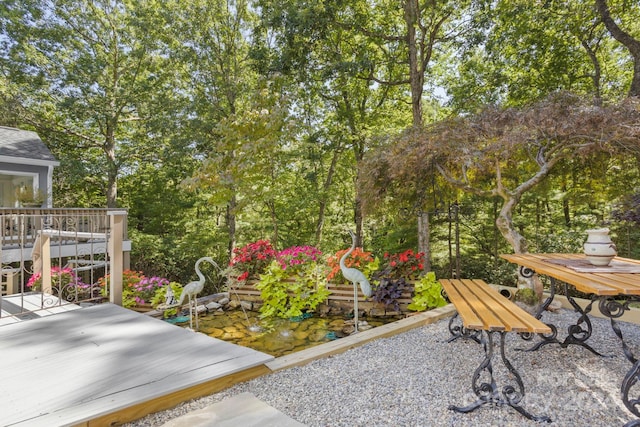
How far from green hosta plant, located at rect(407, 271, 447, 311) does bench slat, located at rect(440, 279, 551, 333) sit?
124cm

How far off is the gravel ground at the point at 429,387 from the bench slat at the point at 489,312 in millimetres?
504

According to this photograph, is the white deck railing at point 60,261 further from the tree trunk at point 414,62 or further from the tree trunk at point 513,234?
the tree trunk at point 414,62

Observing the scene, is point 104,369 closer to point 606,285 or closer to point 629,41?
point 606,285

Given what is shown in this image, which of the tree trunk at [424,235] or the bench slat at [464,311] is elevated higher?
the tree trunk at [424,235]

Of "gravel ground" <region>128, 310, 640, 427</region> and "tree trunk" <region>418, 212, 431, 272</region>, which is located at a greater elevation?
"tree trunk" <region>418, 212, 431, 272</region>

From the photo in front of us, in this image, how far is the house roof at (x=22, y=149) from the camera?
323 inches

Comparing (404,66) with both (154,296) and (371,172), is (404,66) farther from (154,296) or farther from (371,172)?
(154,296)

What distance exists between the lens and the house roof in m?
8.20

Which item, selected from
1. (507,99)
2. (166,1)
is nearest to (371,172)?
(507,99)

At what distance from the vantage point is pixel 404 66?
336 inches

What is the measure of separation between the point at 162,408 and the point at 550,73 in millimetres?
8657

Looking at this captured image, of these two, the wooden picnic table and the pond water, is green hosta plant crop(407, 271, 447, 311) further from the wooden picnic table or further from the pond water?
the wooden picnic table

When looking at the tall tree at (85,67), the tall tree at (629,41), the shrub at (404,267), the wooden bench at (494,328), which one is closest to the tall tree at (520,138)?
the shrub at (404,267)

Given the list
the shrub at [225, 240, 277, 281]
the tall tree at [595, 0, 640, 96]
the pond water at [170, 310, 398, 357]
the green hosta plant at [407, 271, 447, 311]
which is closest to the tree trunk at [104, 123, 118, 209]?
the shrub at [225, 240, 277, 281]
